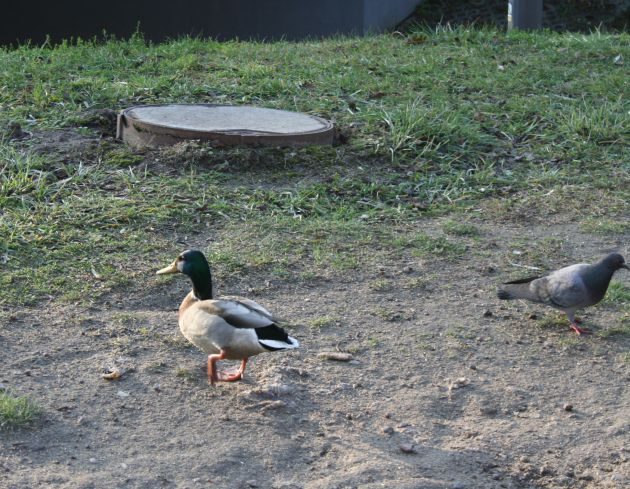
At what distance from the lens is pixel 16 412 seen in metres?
3.80

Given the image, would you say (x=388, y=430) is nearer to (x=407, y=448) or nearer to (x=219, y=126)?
(x=407, y=448)

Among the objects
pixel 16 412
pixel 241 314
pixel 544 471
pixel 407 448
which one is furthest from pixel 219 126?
pixel 544 471

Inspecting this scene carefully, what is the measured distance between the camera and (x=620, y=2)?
14508 mm

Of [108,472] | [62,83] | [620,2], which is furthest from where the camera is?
[620,2]

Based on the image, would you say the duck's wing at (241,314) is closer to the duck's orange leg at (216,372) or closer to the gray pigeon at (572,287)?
the duck's orange leg at (216,372)

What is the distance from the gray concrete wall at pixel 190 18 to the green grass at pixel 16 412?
9.60 metres

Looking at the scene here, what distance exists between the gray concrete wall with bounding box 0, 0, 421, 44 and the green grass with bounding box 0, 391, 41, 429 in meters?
9.60

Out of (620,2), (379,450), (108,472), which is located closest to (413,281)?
(379,450)

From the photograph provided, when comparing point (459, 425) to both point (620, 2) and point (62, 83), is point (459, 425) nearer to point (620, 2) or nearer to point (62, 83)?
point (62, 83)

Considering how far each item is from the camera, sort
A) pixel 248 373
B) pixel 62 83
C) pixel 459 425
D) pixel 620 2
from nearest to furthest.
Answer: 1. pixel 459 425
2. pixel 248 373
3. pixel 62 83
4. pixel 620 2

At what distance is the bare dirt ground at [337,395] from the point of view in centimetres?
361

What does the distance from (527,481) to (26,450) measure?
1.76m

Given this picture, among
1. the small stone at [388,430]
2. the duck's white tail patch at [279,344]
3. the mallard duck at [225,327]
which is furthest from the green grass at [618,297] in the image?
the duck's white tail patch at [279,344]

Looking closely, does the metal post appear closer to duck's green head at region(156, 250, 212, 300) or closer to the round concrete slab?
the round concrete slab
